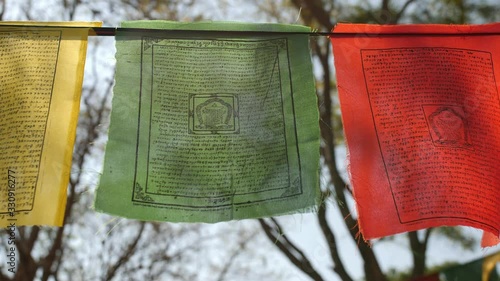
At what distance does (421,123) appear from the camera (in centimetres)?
166

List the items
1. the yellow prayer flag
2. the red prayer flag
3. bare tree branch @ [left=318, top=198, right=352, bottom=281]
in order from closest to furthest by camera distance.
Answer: the yellow prayer flag < the red prayer flag < bare tree branch @ [left=318, top=198, right=352, bottom=281]

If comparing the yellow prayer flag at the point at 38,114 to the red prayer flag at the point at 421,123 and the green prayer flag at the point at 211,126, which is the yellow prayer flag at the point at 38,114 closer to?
the green prayer flag at the point at 211,126

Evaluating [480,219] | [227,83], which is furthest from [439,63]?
[227,83]

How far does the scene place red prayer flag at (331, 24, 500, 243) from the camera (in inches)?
60.9

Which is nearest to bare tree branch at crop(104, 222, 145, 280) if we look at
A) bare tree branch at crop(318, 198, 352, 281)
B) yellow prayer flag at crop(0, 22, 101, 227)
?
bare tree branch at crop(318, 198, 352, 281)

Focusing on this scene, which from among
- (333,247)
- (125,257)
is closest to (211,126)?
(333,247)

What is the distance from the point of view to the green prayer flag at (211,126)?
1.53 m

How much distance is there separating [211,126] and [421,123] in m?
0.63

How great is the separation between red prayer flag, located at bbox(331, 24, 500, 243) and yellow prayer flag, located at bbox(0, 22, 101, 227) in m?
0.80

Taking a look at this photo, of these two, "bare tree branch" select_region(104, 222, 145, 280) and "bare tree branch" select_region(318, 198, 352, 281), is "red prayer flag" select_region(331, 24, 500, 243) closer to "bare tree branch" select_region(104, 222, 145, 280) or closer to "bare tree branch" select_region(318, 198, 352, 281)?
"bare tree branch" select_region(318, 198, 352, 281)

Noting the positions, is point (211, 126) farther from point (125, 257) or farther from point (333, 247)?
point (125, 257)

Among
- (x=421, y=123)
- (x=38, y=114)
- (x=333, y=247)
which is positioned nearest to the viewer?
(x=38, y=114)

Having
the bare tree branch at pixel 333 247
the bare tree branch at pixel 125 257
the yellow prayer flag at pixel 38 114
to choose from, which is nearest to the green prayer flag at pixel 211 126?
the yellow prayer flag at pixel 38 114

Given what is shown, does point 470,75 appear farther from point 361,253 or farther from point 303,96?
point 361,253
